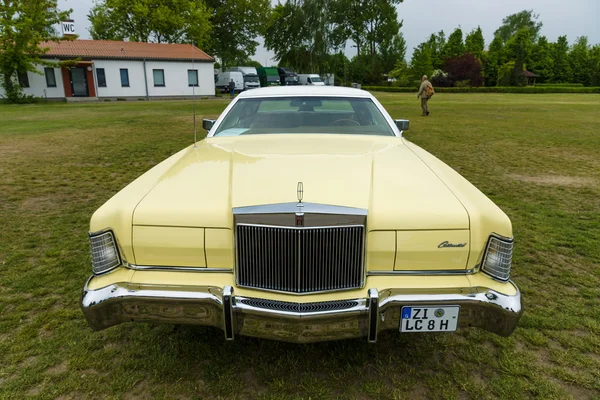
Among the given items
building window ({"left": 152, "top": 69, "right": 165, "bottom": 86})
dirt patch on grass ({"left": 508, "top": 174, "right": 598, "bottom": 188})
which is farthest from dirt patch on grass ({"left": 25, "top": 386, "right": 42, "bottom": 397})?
building window ({"left": 152, "top": 69, "right": 165, "bottom": 86})

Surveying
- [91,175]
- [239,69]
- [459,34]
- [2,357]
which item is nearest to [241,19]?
[239,69]

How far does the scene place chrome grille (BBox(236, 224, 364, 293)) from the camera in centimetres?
197

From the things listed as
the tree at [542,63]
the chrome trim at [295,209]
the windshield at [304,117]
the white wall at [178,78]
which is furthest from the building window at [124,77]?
the tree at [542,63]

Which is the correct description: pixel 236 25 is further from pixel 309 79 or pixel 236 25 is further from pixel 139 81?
Answer: pixel 139 81

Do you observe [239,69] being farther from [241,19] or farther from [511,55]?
[511,55]

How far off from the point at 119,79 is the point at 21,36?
7.39m

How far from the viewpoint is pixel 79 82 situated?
31547mm

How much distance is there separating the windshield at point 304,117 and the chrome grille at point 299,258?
1.83 metres

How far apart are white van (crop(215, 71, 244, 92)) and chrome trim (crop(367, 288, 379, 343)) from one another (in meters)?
39.3

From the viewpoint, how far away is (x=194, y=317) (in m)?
2.06

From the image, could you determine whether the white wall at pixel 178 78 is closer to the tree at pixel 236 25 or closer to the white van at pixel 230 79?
the white van at pixel 230 79

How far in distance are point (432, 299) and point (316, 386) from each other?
0.79 metres

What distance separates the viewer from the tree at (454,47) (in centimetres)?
5822

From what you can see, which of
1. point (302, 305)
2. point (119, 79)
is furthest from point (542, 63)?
point (302, 305)
